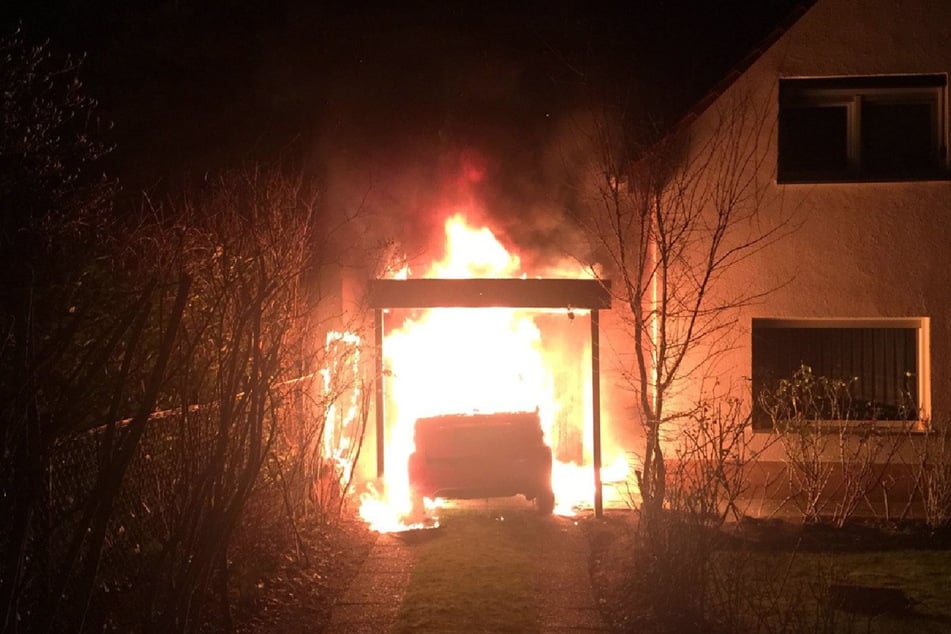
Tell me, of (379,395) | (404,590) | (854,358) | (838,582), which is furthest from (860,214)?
(404,590)

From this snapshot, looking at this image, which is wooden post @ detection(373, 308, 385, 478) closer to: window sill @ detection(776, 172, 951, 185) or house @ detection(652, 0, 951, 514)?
house @ detection(652, 0, 951, 514)

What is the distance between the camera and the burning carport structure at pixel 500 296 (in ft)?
35.4

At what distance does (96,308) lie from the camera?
6.25 meters

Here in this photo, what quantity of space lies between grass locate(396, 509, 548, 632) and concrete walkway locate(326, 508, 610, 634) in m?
0.10

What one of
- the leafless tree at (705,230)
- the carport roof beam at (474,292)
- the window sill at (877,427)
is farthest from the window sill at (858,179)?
the window sill at (877,427)

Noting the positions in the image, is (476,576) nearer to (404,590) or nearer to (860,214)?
(404,590)

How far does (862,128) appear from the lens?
38.0 feet

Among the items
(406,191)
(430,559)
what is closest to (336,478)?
(430,559)

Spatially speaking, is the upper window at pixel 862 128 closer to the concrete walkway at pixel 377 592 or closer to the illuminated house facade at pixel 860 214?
the illuminated house facade at pixel 860 214

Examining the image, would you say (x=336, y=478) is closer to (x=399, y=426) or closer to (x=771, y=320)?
(x=399, y=426)

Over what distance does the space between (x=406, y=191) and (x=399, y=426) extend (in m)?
4.39

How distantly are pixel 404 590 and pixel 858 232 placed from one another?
23.2 feet

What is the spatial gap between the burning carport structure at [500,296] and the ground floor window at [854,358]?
212 centimetres

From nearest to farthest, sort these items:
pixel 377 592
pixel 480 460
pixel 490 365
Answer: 1. pixel 377 592
2. pixel 480 460
3. pixel 490 365
